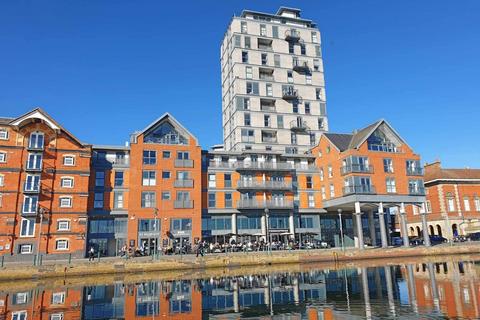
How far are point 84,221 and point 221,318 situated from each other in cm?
A: 3455

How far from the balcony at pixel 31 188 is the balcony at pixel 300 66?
49346 mm

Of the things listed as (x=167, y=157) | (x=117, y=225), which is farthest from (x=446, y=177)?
(x=117, y=225)

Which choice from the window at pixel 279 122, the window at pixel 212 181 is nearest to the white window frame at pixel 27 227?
the window at pixel 212 181

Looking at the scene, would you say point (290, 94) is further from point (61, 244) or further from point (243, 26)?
point (61, 244)

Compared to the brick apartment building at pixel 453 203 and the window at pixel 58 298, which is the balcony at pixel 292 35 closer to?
the brick apartment building at pixel 453 203

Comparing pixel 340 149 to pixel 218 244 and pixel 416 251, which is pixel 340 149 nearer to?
pixel 416 251

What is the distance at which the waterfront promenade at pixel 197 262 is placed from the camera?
35969 millimetres

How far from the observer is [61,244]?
4631 cm

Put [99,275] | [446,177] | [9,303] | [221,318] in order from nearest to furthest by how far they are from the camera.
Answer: [221,318], [9,303], [99,275], [446,177]

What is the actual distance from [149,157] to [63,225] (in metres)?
13.4

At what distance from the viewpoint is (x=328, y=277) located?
3197 cm

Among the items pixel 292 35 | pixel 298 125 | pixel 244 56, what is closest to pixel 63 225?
pixel 298 125

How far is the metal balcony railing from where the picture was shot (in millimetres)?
52312

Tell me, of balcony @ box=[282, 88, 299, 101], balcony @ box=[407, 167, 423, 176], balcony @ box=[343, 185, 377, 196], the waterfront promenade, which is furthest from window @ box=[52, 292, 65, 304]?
balcony @ box=[282, 88, 299, 101]
